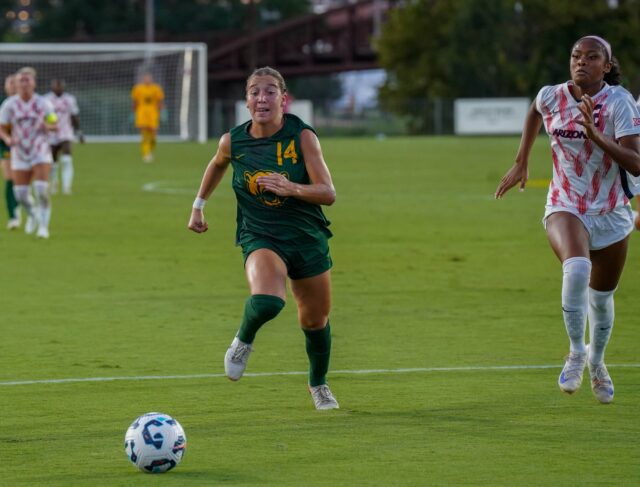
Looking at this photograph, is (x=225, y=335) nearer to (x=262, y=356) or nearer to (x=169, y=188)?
(x=262, y=356)

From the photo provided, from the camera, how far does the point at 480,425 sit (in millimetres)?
8516

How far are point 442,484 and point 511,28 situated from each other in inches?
2501

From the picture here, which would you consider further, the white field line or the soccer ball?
the white field line

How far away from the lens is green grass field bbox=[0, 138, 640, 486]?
7.57 meters

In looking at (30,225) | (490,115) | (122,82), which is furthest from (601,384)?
(490,115)

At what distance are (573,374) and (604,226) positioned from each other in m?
0.90

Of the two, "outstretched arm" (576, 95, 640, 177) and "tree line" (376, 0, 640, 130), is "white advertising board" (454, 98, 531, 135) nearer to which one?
"tree line" (376, 0, 640, 130)

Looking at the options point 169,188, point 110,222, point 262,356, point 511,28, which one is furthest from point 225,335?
point 511,28

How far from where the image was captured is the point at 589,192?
29.6 ft

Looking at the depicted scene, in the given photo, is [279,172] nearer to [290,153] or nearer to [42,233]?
[290,153]

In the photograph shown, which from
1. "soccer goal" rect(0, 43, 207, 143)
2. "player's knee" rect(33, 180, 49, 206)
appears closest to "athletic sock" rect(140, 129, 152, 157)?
"soccer goal" rect(0, 43, 207, 143)

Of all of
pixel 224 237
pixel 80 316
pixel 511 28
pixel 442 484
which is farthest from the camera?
pixel 511 28

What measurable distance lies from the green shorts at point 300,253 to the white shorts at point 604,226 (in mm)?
1472

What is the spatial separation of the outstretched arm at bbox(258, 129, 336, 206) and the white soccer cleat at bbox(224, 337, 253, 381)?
2.98ft
